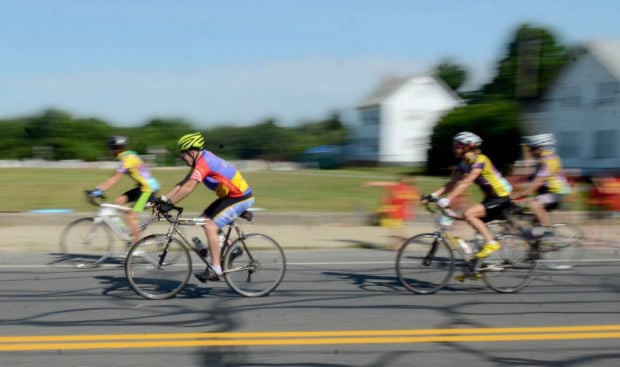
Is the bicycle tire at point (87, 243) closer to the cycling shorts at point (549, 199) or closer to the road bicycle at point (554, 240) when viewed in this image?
the road bicycle at point (554, 240)

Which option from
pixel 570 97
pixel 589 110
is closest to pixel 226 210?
pixel 589 110

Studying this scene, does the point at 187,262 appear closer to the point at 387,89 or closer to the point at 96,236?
the point at 96,236

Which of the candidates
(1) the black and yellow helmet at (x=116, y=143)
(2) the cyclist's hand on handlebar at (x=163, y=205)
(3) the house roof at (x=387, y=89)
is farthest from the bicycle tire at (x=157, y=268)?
(3) the house roof at (x=387, y=89)

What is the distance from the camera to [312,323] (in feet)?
24.8

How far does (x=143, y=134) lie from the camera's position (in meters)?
66.6

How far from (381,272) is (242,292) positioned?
2449 millimetres

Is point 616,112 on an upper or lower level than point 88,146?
upper

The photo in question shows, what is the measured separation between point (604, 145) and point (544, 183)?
106 feet

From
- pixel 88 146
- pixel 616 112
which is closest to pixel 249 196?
pixel 616 112

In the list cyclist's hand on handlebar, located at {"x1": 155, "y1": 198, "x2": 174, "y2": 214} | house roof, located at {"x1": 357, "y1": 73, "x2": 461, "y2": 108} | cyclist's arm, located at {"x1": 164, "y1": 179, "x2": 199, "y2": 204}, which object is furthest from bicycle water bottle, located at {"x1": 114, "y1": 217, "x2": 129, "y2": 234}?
house roof, located at {"x1": 357, "y1": 73, "x2": 461, "y2": 108}

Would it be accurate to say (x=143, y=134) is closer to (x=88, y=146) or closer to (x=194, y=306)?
(x=88, y=146)

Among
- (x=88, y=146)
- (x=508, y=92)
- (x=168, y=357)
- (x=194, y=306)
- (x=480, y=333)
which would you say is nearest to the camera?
(x=168, y=357)

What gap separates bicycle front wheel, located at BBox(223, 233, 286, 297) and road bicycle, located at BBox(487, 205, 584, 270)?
3.39m

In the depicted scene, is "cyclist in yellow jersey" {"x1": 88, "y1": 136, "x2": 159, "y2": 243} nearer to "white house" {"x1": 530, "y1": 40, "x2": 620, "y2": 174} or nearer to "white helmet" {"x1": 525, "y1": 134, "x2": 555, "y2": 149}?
"white helmet" {"x1": 525, "y1": 134, "x2": 555, "y2": 149}
